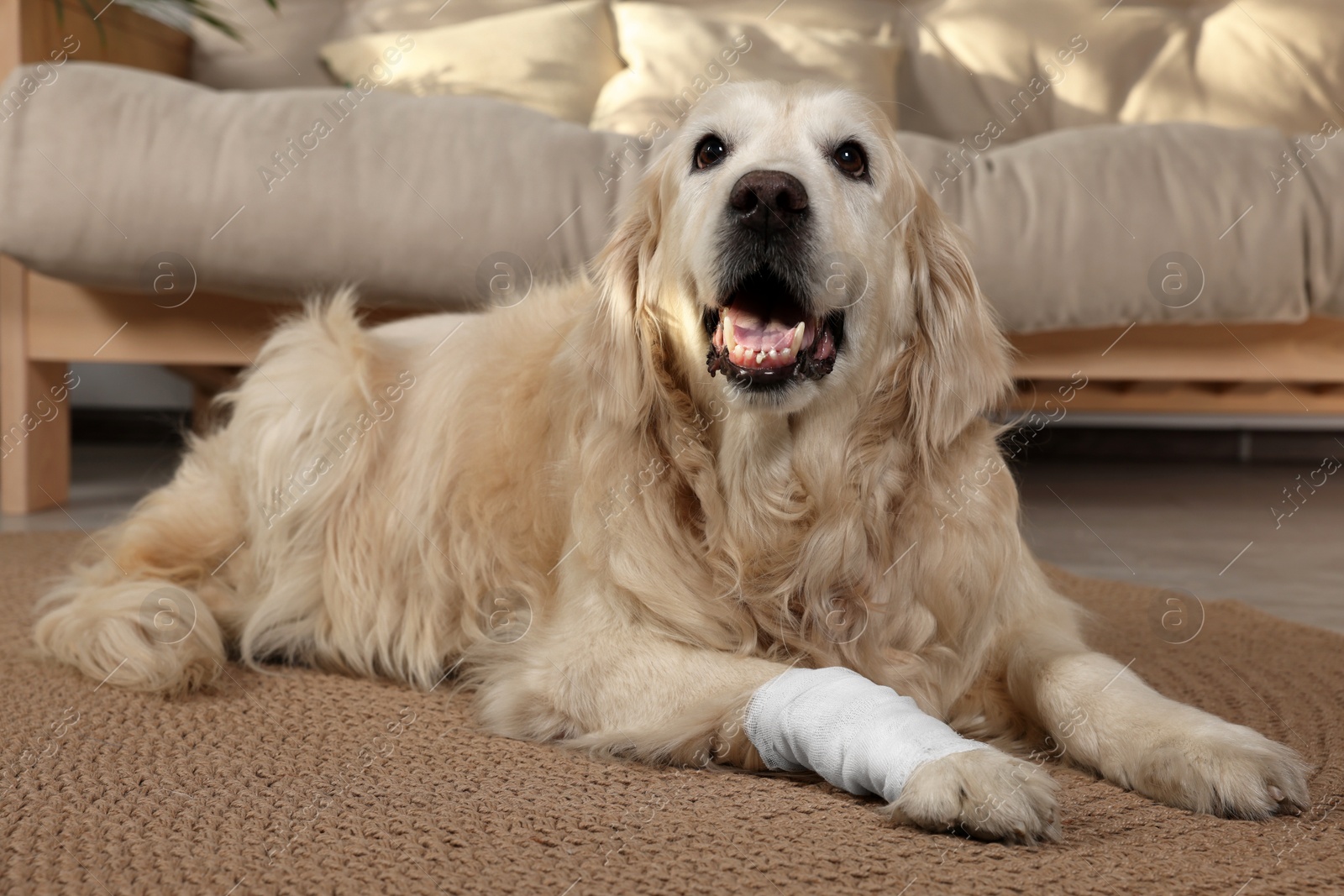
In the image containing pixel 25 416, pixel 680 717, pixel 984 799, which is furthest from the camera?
pixel 25 416

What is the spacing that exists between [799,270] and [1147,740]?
2.13 ft

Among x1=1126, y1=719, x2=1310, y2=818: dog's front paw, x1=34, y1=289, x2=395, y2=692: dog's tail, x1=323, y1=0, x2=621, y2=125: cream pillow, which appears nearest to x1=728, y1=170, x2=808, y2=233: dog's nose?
x1=1126, y1=719, x2=1310, y2=818: dog's front paw

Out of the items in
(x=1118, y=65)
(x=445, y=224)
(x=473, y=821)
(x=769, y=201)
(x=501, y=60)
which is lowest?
(x=473, y=821)

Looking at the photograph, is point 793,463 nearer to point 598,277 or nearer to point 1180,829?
point 598,277

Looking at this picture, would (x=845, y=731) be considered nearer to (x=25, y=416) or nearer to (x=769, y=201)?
(x=769, y=201)

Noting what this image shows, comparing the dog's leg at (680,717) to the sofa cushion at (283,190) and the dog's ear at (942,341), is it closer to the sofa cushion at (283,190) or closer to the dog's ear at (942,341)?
the dog's ear at (942,341)

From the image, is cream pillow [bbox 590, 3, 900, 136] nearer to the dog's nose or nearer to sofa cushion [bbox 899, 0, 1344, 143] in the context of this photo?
sofa cushion [bbox 899, 0, 1344, 143]

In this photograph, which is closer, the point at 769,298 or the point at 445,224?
the point at 769,298

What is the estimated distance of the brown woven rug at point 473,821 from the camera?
0.91 meters

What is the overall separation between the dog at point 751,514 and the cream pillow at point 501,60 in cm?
203

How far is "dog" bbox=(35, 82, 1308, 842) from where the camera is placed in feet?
4.17

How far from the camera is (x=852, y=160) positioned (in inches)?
56.7

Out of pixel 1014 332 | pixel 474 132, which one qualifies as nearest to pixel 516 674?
pixel 474 132

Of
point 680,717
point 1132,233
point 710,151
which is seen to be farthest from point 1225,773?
point 1132,233
